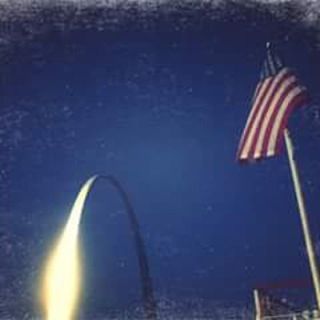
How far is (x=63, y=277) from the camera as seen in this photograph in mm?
6535

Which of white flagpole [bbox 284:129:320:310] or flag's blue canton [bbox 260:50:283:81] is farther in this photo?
flag's blue canton [bbox 260:50:283:81]

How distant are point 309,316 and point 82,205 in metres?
5.23

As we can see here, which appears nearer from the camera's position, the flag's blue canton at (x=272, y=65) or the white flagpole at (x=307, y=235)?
the white flagpole at (x=307, y=235)

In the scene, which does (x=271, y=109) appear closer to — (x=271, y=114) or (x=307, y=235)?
(x=271, y=114)

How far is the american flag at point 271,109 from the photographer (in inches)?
384

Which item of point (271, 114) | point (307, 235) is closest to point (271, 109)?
point (271, 114)

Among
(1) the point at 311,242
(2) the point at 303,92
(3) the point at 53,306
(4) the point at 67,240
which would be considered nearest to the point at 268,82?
(2) the point at 303,92

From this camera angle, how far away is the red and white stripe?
9.74 m

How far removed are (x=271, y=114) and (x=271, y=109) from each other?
86 mm

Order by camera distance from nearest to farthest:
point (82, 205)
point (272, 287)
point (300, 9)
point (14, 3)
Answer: point (82, 205) < point (272, 287) < point (300, 9) < point (14, 3)

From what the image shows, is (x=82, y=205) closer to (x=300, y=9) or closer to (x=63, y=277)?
(x=63, y=277)

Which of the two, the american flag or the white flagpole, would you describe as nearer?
the white flagpole

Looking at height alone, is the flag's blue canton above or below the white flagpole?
above

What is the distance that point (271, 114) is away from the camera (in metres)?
10.1
